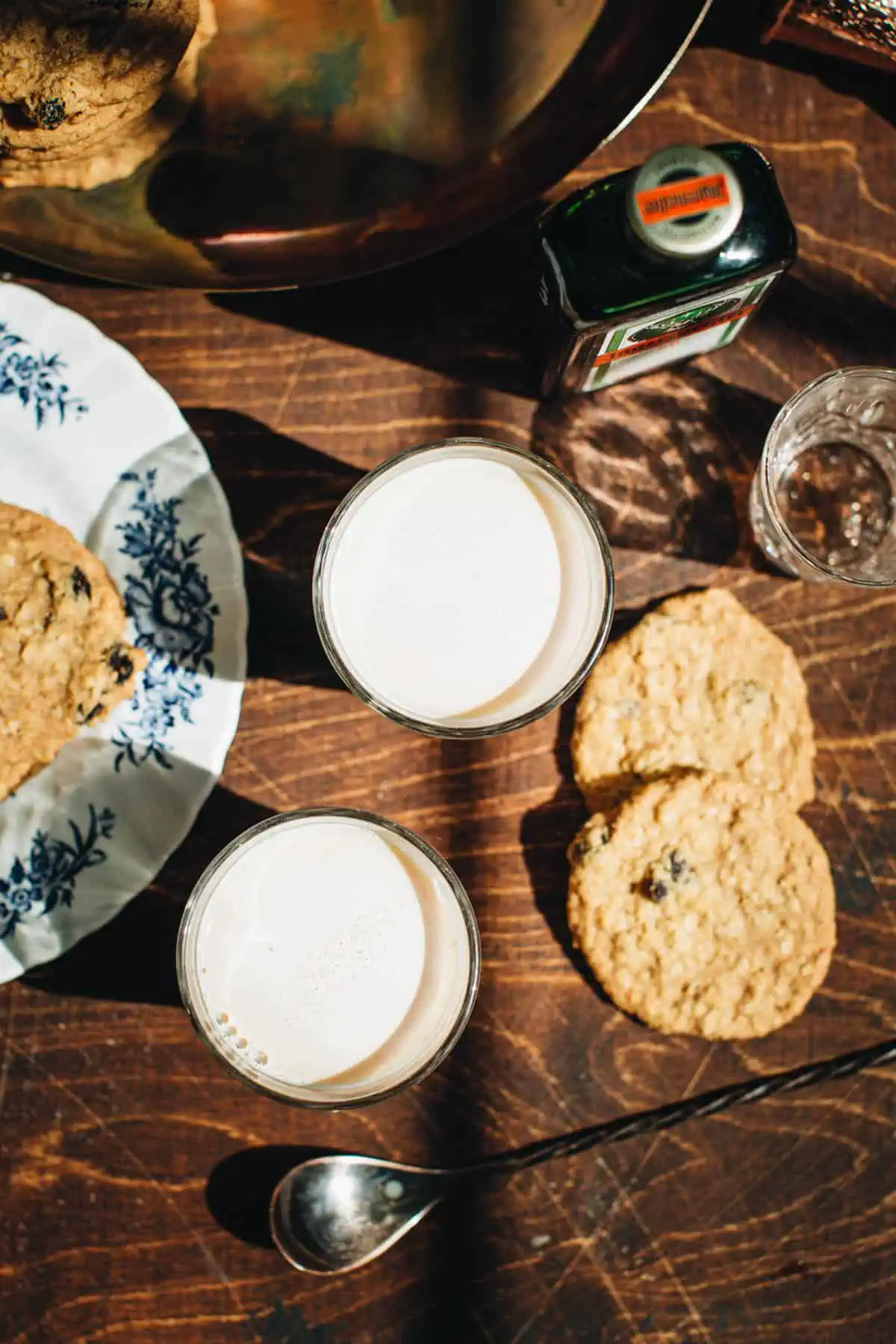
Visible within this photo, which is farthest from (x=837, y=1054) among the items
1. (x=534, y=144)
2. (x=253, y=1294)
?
(x=534, y=144)

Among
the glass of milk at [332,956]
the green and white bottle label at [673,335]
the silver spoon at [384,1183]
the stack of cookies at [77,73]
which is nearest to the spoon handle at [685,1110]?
the silver spoon at [384,1183]

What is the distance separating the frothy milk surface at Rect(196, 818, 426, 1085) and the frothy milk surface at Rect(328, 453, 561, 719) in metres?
0.13

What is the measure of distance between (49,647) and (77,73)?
0.41 metres

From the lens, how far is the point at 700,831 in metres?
0.87

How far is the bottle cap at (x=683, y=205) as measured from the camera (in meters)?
0.70

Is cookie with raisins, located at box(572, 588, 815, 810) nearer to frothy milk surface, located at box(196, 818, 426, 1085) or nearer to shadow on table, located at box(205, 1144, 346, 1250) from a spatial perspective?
frothy milk surface, located at box(196, 818, 426, 1085)

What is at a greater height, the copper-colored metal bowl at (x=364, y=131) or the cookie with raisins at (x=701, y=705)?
the copper-colored metal bowl at (x=364, y=131)

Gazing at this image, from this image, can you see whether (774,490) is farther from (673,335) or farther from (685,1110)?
(685,1110)

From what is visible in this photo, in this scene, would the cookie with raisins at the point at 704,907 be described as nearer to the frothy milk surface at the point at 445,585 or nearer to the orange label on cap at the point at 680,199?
the frothy milk surface at the point at 445,585

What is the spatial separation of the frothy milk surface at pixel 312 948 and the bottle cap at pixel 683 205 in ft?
1.59

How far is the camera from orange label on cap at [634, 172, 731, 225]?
0.70 meters

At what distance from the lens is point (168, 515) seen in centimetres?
86

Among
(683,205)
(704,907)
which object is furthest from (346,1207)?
(683,205)

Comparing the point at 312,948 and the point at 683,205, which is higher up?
the point at 683,205
